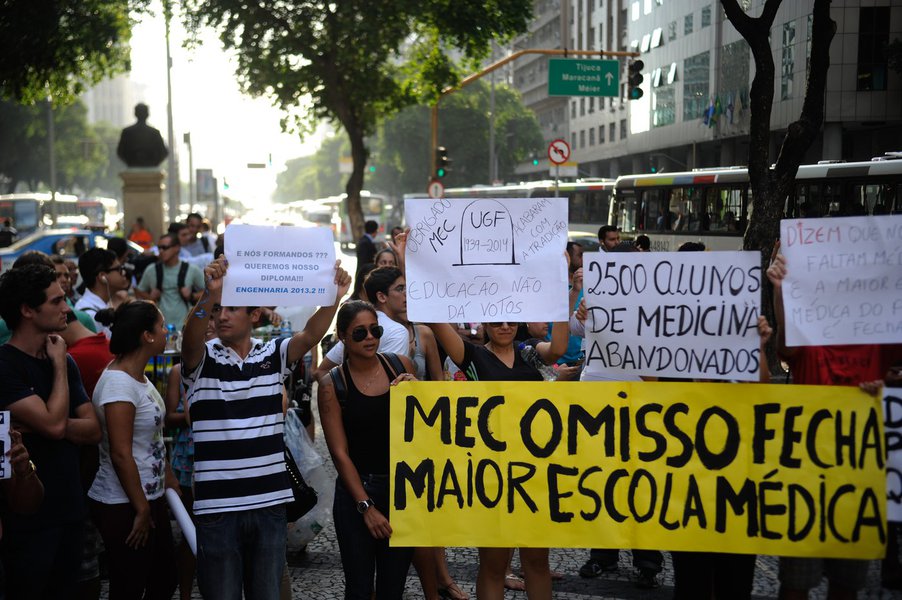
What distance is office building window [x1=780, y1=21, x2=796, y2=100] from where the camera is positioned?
1959 centimetres

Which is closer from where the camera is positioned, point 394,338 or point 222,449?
point 222,449

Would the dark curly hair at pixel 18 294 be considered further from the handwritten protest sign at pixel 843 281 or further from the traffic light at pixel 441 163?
the traffic light at pixel 441 163

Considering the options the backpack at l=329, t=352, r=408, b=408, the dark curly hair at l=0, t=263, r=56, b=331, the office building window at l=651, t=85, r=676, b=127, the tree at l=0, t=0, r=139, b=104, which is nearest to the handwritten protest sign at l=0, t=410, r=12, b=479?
the dark curly hair at l=0, t=263, r=56, b=331

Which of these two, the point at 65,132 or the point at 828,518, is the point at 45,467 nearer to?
the point at 828,518

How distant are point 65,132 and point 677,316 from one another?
8058 centimetres

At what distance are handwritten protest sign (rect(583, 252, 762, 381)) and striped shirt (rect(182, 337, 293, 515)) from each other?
1.49 metres

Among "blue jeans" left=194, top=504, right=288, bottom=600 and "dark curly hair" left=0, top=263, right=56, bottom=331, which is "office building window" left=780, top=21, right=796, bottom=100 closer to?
"blue jeans" left=194, top=504, right=288, bottom=600

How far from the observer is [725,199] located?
22.3 meters

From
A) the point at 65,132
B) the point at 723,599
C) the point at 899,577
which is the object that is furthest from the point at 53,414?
the point at 65,132

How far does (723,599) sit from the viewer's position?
4.66 metres

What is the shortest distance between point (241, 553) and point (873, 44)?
2185 centimetres

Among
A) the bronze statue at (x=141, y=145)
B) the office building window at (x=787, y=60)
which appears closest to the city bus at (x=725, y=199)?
the office building window at (x=787, y=60)

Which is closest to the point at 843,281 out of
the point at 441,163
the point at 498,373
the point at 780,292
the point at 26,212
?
the point at 780,292

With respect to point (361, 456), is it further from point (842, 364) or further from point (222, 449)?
point (842, 364)
